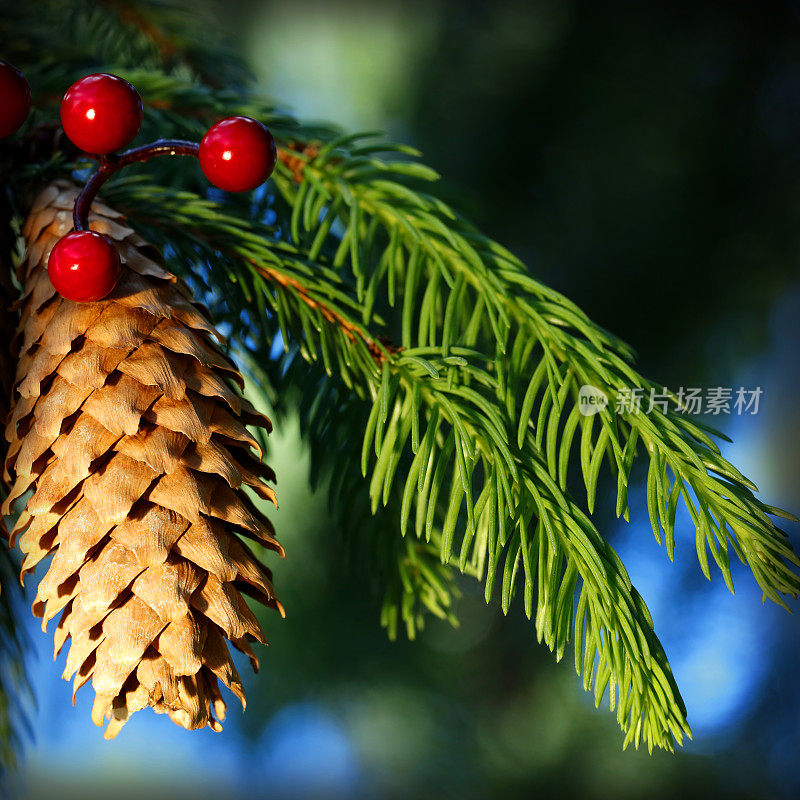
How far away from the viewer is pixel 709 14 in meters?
0.44

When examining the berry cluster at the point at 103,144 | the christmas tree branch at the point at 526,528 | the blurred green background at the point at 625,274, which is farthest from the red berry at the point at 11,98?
the blurred green background at the point at 625,274

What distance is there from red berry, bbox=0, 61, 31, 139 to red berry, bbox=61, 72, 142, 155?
13 mm

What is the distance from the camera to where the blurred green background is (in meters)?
0.45

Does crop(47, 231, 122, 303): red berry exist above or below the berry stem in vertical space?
below

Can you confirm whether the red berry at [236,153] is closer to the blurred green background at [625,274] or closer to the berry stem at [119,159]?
the berry stem at [119,159]

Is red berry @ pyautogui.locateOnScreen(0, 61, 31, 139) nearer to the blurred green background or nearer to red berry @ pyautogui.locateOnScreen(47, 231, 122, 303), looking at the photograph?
red berry @ pyautogui.locateOnScreen(47, 231, 122, 303)

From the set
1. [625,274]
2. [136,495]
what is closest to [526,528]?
[136,495]

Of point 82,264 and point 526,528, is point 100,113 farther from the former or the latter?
point 526,528

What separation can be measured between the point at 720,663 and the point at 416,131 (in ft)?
1.38

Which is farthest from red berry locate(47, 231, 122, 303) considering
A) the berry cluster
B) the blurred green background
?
the blurred green background

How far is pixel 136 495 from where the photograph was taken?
0.17 m

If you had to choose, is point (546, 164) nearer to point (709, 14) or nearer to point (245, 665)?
point (709, 14)

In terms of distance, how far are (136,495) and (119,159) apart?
0.09 meters

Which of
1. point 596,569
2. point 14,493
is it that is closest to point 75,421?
point 14,493
